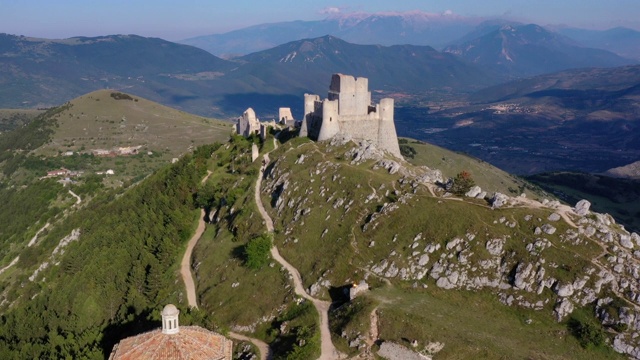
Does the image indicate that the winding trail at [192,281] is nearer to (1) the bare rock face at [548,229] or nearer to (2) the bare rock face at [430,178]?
(2) the bare rock face at [430,178]

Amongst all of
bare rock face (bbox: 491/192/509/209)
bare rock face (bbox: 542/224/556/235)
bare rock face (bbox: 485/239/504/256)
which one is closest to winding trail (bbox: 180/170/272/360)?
bare rock face (bbox: 485/239/504/256)

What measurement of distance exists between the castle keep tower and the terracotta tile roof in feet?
192

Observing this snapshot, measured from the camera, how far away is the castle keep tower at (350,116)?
100938 mm

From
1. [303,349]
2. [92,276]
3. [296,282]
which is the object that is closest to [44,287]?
[92,276]

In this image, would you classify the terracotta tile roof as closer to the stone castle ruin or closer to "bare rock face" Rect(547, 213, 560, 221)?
"bare rock face" Rect(547, 213, 560, 221)

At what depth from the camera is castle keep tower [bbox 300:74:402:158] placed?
101 m

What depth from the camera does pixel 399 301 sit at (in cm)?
5684

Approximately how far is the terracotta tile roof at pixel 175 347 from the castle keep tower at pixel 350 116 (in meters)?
58.4

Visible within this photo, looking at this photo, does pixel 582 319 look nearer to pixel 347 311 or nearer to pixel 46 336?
pixel 347 311

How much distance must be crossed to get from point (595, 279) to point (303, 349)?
30154mm

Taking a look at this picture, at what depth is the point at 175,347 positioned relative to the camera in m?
45.1

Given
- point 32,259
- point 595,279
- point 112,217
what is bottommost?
point 32,259

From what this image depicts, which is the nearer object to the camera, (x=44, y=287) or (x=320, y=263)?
(x=320, y=263)

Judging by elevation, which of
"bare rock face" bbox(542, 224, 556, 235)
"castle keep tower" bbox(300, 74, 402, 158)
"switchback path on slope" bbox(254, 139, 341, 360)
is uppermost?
"castle keep tower" bbox(300, 74, 402, 158)
